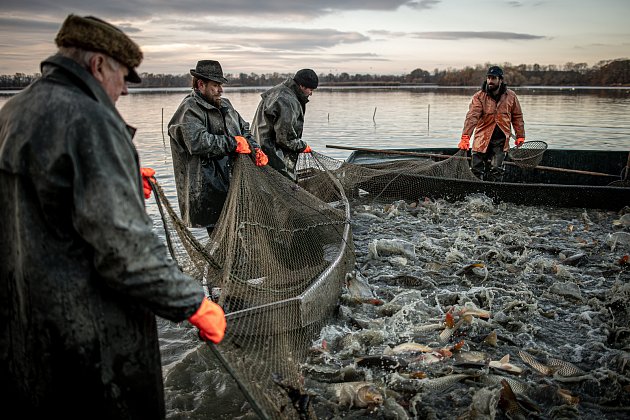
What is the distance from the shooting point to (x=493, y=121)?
1020 centimetres

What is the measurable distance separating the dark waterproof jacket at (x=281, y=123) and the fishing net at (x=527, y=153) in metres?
5.56

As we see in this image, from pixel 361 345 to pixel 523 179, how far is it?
29.5ft

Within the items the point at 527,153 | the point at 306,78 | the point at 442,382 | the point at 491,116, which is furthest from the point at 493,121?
the point at 442,382

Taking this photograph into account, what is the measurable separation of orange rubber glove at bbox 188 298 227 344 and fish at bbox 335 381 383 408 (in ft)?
6.50

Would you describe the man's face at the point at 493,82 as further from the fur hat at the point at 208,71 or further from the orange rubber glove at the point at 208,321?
the orange rubber glove at the point at 208,321

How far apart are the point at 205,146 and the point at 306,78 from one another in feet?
8.57

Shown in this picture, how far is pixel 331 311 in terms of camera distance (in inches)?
200

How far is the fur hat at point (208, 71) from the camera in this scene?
5320 millimetres

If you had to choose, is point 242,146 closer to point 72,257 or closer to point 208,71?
point 208,71

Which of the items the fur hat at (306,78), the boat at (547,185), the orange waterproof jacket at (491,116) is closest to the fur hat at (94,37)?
the fur hat at (306,78)

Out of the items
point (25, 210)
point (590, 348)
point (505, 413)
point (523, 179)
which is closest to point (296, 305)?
point (505, 413)

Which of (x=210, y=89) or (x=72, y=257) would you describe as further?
(x=210, y=89)

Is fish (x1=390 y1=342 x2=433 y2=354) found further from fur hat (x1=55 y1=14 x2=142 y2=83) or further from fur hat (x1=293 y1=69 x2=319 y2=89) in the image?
fur hat (x1=293 y1=69 x2=319 y2=89)

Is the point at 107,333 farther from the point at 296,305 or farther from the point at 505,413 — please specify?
the point at 505,413
